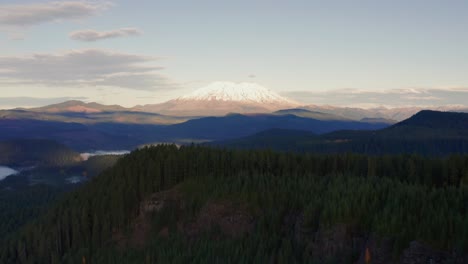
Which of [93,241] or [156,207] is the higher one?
[156,207]

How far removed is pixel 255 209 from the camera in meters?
78.6

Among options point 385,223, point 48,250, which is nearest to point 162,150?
point 48,250

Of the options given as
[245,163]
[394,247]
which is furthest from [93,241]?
[394,247]

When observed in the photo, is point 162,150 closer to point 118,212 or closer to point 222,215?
point 118,212

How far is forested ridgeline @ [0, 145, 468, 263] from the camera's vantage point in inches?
2203

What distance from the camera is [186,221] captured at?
279 feet

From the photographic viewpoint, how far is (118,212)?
342 ft

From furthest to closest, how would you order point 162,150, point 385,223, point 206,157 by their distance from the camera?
point 162,150 → point 206,157 → point 385,223

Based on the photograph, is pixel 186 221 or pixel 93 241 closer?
pixel 186 221

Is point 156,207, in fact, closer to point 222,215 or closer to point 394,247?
point 222,215


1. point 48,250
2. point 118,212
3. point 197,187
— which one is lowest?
point 48,250

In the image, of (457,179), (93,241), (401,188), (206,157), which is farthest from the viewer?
(206,157)

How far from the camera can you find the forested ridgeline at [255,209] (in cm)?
5597

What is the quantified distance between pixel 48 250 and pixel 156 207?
1470 inches
